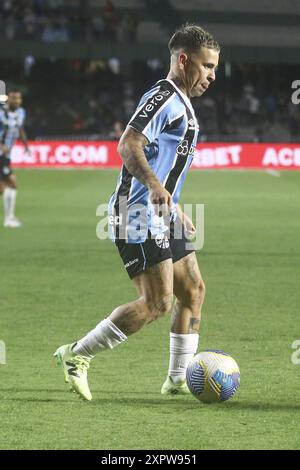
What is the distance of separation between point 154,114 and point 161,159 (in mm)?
318

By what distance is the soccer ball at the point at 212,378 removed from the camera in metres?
6.37

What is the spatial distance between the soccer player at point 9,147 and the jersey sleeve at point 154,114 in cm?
1256

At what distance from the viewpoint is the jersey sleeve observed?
6.12 meters

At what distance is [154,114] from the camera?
20.2 feet

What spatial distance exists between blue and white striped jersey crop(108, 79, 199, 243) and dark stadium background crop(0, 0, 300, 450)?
1.08 m

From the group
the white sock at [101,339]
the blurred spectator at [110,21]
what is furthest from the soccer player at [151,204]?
the blurred spectator at [110,21]

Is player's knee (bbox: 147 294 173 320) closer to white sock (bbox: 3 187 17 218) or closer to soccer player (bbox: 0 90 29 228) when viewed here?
soccer player (bbox: 0 90 29 228)

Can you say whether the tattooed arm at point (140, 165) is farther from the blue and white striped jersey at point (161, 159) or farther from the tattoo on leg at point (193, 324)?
the tattoo on leg at point (193, 324)

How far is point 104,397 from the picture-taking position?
6551 millimetres

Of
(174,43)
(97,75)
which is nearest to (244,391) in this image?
(174,43)

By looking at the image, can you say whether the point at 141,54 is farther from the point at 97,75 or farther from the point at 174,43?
the point at 174,43

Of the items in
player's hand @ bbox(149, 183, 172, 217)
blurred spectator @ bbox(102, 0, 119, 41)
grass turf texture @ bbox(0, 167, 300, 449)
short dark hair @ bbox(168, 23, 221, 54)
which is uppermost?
blurred spectator @ bbox(102, 0, 119, 41)

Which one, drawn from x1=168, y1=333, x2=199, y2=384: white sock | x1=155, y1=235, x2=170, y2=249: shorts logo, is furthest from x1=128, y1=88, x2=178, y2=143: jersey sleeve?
x1=168, y1=333, x2=199, y2=384: white sock
